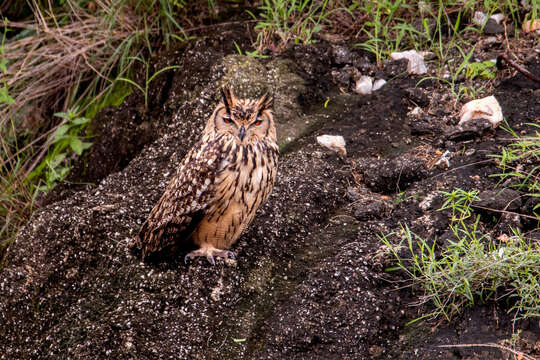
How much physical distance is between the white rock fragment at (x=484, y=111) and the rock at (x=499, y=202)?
24.5 inches

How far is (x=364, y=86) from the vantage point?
13.2 feet

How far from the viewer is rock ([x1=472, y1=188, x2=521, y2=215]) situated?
9.46 feet

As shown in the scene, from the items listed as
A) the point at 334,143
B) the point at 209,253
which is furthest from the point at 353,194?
the point at 209,253

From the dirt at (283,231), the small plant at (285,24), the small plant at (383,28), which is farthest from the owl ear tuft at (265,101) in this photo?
the small plant at (383,28)

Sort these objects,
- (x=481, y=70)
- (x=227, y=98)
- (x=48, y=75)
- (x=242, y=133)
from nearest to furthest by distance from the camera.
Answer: (x=242, y=133)
(x=227, y=98)
(x=481, y=70)
(x=48, y=75)

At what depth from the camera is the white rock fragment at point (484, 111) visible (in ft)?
11.2

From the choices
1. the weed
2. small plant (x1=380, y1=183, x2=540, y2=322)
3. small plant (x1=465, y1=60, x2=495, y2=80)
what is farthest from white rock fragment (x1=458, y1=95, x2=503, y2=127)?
small plant (x1=380, y1=183, x2=540, y2=322)

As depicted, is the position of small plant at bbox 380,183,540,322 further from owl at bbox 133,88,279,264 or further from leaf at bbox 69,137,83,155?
leaf at bbox 69,137,83,155

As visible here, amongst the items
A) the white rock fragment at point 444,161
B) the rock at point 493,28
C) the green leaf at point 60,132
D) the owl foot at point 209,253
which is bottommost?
the white rock fragment at point 444,161

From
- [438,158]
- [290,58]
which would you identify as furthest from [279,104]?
[438,158]

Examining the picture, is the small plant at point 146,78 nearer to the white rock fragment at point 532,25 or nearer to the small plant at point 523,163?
the small plant at point 523,163

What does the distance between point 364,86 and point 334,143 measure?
0.64 meters

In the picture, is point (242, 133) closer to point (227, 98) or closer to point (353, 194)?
point (227, 98)

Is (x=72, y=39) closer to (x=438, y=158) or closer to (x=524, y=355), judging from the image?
(x=438, y=158)
